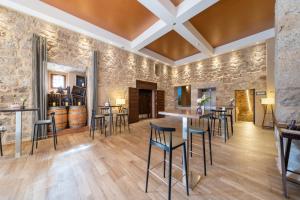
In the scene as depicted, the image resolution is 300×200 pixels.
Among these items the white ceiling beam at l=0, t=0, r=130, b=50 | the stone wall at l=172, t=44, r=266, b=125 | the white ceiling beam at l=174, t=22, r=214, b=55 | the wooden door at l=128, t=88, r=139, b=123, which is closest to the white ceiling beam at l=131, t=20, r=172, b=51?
the white ceiling beam at l=174, t=22, r=214, b=55

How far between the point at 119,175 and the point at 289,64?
10.2 feet

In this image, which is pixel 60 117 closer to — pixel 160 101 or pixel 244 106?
pixel 160 101

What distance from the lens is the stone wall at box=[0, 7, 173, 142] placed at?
3322 mm

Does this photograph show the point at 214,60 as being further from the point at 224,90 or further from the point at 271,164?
the point at 271,164

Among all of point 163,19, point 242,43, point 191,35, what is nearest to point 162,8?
point 163,19

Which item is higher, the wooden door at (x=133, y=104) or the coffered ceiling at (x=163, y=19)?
the coffered ceiling at (x=163, y=19)

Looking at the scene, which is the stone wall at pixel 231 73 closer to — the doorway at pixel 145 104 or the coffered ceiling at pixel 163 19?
the coffered ceiling at pixel 163 19

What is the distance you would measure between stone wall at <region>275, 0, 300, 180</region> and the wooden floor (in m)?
0.66

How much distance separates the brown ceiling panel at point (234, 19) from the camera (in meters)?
3.52

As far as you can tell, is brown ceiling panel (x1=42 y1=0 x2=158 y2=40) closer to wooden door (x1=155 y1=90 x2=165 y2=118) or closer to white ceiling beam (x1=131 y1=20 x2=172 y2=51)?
white ceiling beam (x1=131 y1=20 x2=172 y2=51)

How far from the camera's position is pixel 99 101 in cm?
524

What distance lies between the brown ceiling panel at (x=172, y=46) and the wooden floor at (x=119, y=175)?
4732 mm

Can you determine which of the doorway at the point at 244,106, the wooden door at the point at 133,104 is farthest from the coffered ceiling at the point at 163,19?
the doorway at the point at 244,106

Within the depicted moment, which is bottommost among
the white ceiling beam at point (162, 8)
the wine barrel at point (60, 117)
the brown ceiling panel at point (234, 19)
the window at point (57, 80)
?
the wine barrel at point (60, 117)
